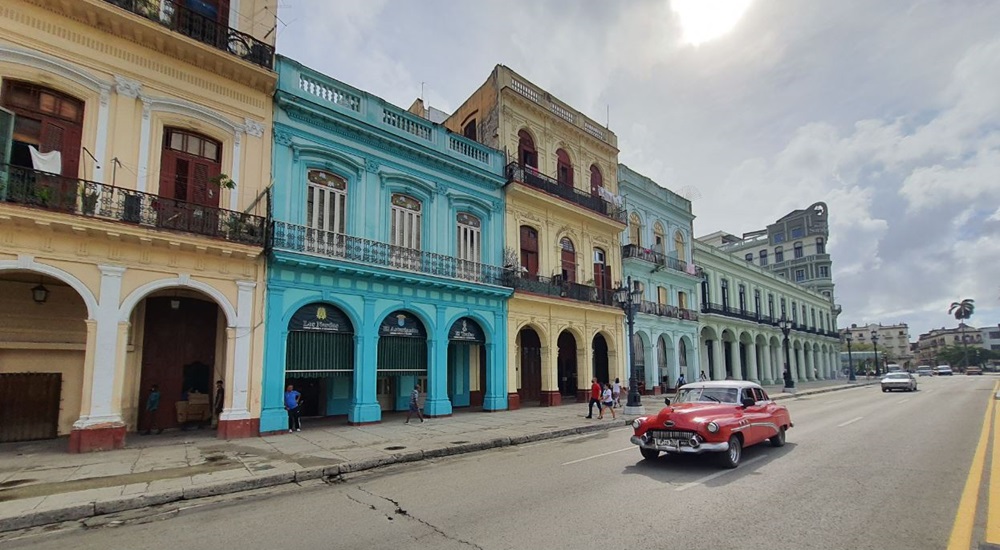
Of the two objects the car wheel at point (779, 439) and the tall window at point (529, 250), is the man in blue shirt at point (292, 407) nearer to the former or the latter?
the tall window at point (529, 250)

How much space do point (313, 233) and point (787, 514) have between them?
13421mm

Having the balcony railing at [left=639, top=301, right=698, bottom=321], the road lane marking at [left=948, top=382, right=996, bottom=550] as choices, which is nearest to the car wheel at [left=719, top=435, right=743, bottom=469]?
the road lane marking at [left=948, top=382, right=996, bottom=550]

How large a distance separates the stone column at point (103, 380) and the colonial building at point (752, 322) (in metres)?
31.8

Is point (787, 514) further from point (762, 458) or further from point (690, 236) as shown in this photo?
point (690, 236)

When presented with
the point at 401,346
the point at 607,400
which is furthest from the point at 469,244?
the point at 607,400

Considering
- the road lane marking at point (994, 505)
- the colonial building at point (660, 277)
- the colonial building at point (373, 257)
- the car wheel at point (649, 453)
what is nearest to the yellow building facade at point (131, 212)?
the colonial building at point (373, 257)

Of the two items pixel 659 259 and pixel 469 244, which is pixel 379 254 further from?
pixel 659 259

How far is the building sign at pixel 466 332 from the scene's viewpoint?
18.5 m

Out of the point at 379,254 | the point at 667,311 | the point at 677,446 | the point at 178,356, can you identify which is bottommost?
the point at 677,446

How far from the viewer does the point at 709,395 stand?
9977mm

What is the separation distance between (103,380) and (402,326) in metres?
8.14

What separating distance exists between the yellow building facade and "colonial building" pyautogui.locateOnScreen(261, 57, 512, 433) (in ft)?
2.93

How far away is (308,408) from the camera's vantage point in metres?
17.1

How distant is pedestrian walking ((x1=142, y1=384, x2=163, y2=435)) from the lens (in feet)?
42.5
